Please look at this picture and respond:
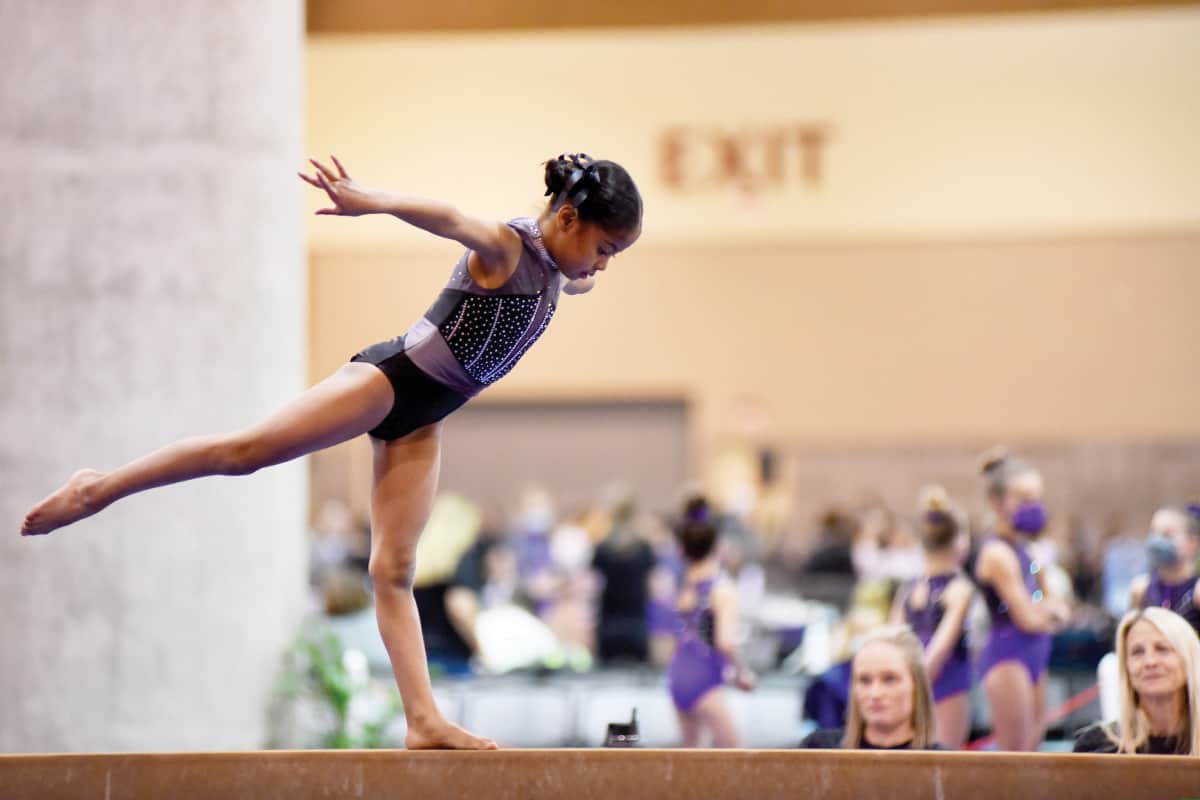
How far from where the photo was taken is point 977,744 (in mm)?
5430

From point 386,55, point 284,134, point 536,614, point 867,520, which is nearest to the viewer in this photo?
point 284,134

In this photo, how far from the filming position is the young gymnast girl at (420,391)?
320 cm

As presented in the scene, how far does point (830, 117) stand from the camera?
1371cm

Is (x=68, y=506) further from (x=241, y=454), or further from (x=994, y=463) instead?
(x=994, y=463)

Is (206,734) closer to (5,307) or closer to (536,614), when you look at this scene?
(5,307)

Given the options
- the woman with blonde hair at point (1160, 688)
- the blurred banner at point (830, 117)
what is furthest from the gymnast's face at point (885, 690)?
the blurred banner at point (830, 117)

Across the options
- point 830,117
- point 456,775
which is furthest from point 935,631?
point 830,117

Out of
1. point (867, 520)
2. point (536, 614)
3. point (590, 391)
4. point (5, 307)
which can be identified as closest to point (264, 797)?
point (5, 307)

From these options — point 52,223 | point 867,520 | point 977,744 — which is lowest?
point 977,744

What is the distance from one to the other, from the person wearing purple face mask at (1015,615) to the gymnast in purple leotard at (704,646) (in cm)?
96

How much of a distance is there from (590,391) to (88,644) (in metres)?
9.31

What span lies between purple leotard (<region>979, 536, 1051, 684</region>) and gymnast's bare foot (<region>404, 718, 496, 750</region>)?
99.2 inches

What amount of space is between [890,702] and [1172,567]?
1.54 meters

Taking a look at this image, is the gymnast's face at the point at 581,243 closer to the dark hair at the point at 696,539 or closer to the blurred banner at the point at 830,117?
the dark hair at the point at 696,539
